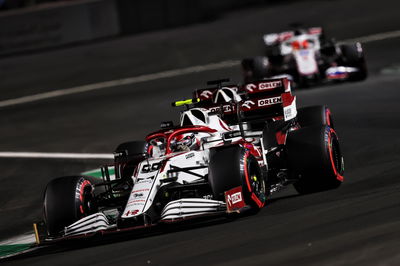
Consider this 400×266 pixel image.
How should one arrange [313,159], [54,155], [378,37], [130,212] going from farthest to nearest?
[378,37]
[54,155]
[313,159]
[130,212]

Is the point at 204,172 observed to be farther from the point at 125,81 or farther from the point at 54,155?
the point at 125,81

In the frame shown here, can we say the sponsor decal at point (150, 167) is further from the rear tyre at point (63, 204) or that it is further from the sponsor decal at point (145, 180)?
the rear tyre at point (63, 204)

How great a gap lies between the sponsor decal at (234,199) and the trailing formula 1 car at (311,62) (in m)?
13.4

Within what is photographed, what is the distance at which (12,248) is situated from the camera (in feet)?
45.6

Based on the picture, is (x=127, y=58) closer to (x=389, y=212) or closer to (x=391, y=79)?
(x=391, y=79)

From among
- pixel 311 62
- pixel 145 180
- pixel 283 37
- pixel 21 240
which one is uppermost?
pixel 145 180

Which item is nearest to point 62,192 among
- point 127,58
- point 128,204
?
point 128,204

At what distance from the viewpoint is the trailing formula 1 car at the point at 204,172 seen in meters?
12.6

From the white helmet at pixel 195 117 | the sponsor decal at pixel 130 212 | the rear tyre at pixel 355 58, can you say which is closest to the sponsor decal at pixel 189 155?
the white helmet at pixel 195 117

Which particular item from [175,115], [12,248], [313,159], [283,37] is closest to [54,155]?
[175,115]

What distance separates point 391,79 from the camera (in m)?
25.8

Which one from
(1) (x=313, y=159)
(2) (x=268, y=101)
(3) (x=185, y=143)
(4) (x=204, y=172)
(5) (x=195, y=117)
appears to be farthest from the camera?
(2) (x=268, y=101)

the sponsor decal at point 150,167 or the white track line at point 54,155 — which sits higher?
the sponsor decal at point 150,167

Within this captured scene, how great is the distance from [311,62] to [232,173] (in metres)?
13.5
